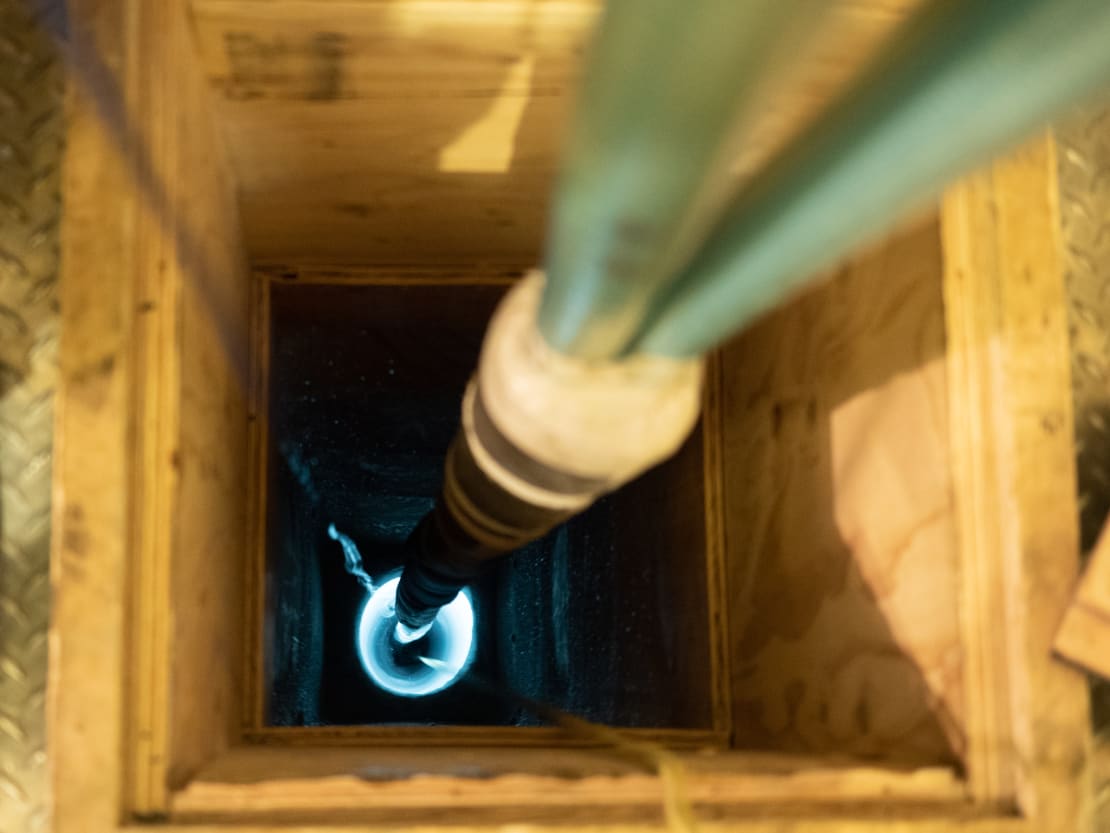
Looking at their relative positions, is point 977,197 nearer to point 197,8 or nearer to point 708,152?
point 708,152

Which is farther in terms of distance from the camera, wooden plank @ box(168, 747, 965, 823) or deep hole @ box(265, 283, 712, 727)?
deep hole @ box(265, 283, 712, 727)

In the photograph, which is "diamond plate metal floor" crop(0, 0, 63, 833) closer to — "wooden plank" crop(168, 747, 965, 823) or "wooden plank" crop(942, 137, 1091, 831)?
"wooden plank" crop(168, 747, 965, 823)

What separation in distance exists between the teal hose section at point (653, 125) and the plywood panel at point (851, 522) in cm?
57

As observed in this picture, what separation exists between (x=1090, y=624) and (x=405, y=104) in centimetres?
88

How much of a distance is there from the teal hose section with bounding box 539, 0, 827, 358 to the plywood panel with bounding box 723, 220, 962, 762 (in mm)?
570

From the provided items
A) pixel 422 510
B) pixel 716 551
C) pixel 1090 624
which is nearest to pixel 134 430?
pixel 1090 624

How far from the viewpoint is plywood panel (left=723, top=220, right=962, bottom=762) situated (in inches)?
35.0

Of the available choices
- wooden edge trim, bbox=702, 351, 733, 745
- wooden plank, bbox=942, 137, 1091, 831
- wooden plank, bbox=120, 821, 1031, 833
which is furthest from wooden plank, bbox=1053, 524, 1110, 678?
wooden edge trim, bbox=702, 351, 733, 745

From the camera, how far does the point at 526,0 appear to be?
0.94 metres

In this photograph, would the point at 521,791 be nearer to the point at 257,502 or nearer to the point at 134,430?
the point at 134,430

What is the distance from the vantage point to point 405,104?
108cm

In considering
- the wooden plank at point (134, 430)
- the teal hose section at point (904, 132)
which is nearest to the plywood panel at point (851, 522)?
the teal hose section at point (904, 132)

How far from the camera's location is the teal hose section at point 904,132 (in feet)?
0.96

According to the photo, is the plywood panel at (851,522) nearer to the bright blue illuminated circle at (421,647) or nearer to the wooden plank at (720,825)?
the wooden plank at (720,825)
